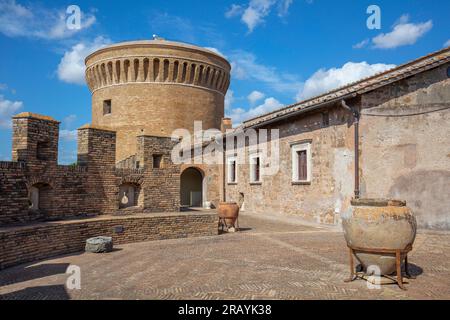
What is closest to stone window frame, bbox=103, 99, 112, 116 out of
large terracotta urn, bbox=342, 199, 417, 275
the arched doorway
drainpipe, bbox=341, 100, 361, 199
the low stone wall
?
the arched doorway

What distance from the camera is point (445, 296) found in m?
4.96

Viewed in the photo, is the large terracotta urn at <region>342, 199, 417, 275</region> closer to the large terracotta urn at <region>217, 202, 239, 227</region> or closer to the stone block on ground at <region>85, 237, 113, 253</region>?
the stone block on ground at <region>85, 237, 113, 253</region>

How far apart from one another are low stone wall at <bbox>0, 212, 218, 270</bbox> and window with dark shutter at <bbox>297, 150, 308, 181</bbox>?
4.67 meters

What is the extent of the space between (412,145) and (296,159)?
14.6ft

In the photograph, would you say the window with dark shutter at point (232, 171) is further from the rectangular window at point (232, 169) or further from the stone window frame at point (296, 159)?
the stone window frame at point (296, 159)

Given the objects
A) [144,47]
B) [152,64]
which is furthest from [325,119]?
[144,47]

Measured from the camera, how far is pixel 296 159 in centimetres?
1476

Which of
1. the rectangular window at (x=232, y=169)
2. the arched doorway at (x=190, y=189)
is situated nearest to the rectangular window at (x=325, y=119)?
the rectangular window at (x=232, y=169)

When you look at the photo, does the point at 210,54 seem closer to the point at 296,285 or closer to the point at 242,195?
the point at 242,195

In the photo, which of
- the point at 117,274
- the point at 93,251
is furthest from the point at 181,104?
the point at 117,274

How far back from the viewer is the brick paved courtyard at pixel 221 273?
518 cm

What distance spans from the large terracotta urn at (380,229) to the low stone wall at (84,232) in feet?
19.1

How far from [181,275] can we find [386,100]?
8802 millimetres

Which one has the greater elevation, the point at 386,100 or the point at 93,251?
the point at 386,100
